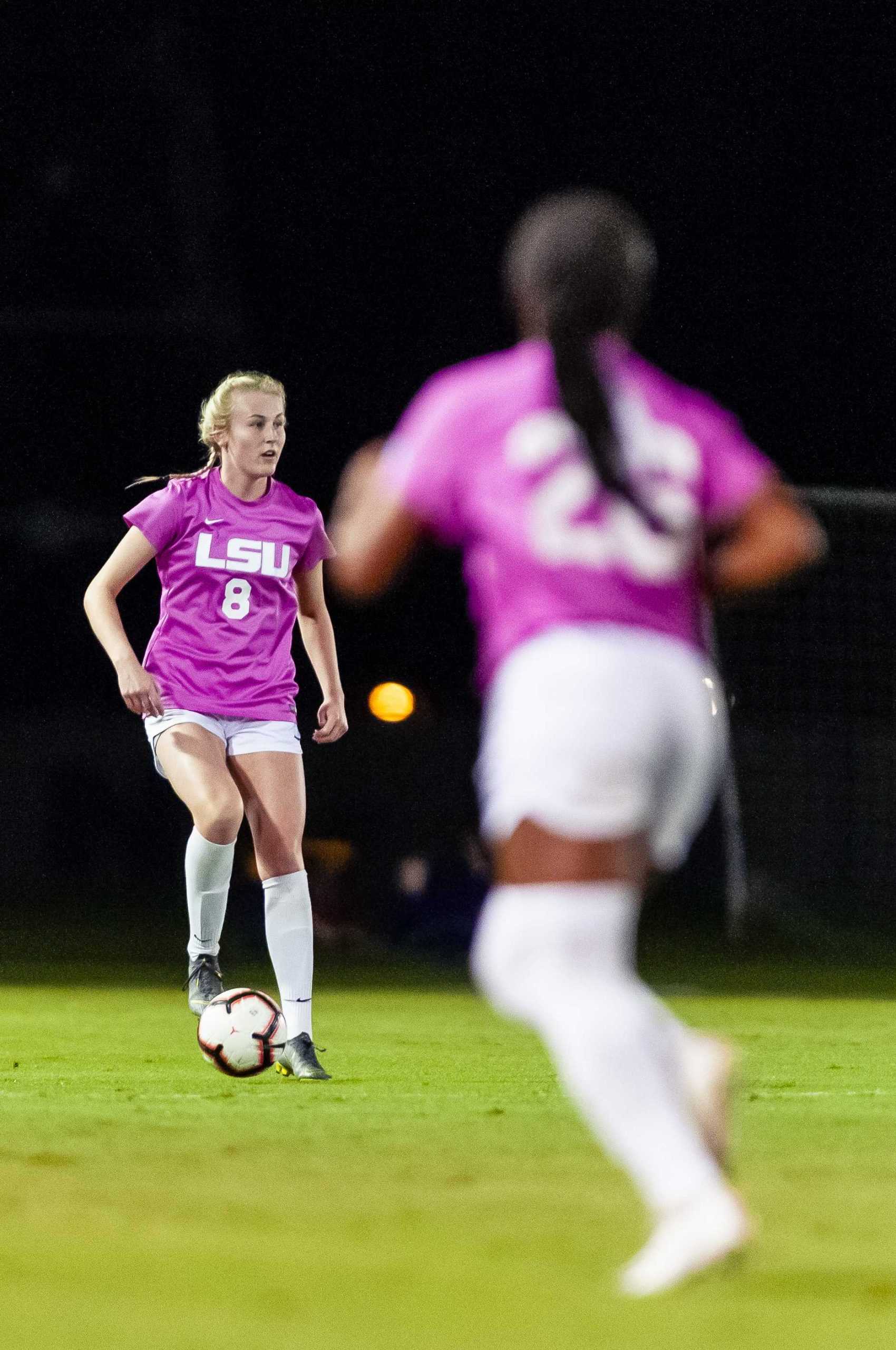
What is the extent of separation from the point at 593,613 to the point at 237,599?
4108 mm

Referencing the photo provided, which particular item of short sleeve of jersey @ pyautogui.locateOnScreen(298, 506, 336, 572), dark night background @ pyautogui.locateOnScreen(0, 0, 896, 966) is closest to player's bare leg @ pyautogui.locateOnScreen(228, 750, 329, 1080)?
short sleeve of jersey @ pyautogui.locateOnScreen(298, 506, 336, 572)

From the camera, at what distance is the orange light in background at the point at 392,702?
2445cm

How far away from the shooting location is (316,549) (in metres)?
7.92

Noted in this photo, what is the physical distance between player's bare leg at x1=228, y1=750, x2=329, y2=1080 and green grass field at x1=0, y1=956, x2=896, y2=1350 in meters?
0.21

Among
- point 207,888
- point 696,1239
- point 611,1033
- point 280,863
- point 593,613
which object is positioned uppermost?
point 593,613

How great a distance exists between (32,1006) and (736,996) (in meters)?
4.46

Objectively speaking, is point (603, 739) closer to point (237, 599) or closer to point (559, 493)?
point (559, 493)

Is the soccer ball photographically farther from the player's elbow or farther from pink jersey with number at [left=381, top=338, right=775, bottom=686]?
the player's elbow

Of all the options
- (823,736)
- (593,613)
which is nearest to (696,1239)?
(593,613)

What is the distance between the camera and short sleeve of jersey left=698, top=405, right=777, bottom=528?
3869 millimetres

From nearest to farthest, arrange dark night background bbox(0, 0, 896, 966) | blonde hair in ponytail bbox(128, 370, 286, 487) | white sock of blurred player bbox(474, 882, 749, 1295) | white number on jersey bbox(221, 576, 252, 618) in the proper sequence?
white sock of blurred player bbox(474, 882, 749, 1295) < blonde hair in ponytail bbox(128, 370, 286, 487) < white number on jersey bbox(221, 576, 252, 618) < dark night background bbox(0, 0, 896, 966)

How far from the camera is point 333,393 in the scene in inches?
1172

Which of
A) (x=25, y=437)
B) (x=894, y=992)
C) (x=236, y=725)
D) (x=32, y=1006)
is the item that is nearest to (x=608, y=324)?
(x=236, y=725)

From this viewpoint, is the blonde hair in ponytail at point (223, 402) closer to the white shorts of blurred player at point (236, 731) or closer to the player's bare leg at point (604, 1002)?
the white shorts of blurred player at point (236, 731)
